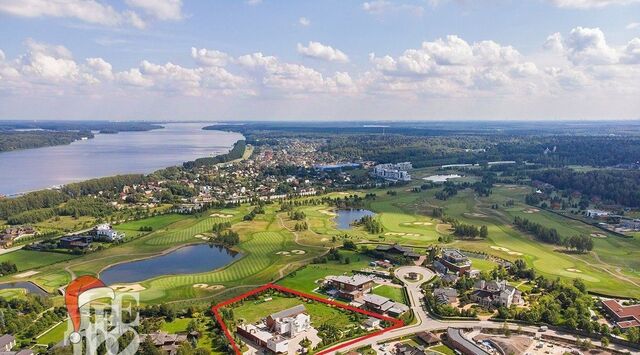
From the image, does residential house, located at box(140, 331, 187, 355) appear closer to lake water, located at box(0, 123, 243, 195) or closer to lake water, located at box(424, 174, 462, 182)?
lake water, located at box(0, 123, 243, 195)

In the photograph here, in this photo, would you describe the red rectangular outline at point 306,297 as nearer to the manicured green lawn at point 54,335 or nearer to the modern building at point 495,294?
the modern building at point 495,294

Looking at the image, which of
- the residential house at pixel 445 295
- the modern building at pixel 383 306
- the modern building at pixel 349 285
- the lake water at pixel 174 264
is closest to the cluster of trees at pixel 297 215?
the lake water at pixel 174 264

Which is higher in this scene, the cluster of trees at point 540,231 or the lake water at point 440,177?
the cluster of trees at point 540,231

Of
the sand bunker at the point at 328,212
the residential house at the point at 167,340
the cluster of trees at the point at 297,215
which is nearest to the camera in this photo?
the residential house at the point at 167,340

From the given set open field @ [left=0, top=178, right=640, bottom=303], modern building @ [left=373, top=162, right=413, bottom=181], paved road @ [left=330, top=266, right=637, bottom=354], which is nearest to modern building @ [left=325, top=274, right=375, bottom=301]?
open field @ [left=0, top=178, right=640, bottom=303]

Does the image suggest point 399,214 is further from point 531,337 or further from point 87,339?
point 87,339

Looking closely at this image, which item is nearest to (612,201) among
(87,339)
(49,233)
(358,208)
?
(358,208)

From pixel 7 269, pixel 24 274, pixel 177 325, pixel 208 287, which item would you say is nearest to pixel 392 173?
pixel 208 287
